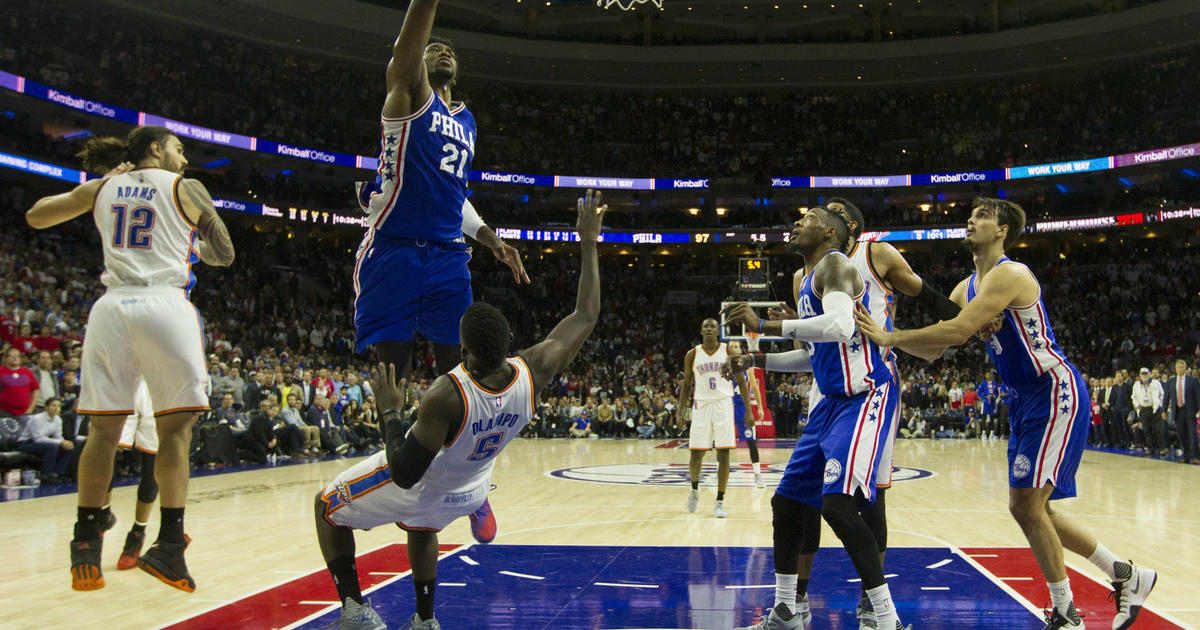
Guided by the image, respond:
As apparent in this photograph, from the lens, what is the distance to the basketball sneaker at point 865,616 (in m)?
4.14

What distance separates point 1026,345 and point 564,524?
172 inches

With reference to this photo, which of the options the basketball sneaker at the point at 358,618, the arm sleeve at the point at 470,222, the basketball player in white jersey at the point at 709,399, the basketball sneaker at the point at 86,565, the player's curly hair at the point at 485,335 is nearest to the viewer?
the player's curly hair at the point at 485,335

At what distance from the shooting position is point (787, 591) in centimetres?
423

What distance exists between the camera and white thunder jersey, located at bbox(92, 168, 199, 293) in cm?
403

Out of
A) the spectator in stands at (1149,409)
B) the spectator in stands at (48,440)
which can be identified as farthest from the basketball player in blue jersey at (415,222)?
the spectator in stands at (1149,409)

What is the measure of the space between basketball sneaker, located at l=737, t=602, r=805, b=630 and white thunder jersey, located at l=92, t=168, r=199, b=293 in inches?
121

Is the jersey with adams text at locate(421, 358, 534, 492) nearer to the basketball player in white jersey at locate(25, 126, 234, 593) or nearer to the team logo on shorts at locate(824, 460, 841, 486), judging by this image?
the basketball player in white jersey at locate(25, 126, 234, 593)

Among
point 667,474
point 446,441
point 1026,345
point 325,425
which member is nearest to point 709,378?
point 667,474

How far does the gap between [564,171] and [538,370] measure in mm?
31440

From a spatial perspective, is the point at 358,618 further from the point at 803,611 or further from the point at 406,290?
the point at 803,611

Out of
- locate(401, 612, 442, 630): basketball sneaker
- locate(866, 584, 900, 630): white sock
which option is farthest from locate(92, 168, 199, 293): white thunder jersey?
locate(866, 584, 900, 630): white sock

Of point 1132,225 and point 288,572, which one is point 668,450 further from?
point 1132,225

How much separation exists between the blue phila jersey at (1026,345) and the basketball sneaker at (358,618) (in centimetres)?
330

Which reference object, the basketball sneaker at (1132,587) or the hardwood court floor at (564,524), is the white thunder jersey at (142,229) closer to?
the hardwood court floor at (564,524)
